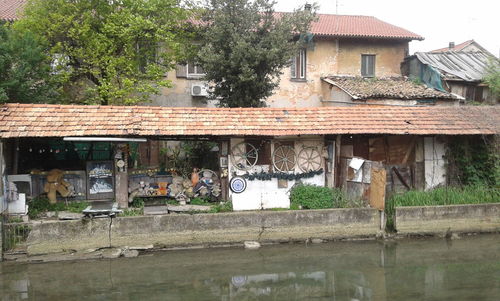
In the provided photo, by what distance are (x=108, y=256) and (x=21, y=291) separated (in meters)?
2.27

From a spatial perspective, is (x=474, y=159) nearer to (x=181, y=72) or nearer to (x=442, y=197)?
(x=442, y=197)

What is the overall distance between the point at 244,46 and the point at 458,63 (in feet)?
39.7

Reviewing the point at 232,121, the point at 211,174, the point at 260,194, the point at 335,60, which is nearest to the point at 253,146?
the point at 232,121

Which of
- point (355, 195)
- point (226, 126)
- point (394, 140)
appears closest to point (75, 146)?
point (226, 126)

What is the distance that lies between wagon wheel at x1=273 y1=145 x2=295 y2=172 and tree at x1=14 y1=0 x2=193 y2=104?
6300 mm

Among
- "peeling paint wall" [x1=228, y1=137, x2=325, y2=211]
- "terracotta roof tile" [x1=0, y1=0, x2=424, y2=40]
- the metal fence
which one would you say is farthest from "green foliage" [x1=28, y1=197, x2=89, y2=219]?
"terracotta roof tile" [x1=0, y1=0, x2=424, y2=40]

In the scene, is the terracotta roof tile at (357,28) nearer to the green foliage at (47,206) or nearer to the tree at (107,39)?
the tree at (107,39)

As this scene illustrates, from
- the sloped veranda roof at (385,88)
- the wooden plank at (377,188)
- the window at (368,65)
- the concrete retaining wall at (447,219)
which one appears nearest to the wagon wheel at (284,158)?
the wooden plank at (377,188)

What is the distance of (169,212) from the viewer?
1189cm

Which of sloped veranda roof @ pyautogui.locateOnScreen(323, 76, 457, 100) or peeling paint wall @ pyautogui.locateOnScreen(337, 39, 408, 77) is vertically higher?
peeling paint wall @ pyautogui.locateOnScreen(337, 39, 408, 77)

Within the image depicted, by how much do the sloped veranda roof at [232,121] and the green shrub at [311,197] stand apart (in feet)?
5.20

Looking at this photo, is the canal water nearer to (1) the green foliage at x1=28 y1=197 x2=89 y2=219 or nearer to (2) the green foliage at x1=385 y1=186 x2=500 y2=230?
(2) the green foliage at x1=385 y1=186 x2=500 y2=230

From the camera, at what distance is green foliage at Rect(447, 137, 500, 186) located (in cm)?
1330

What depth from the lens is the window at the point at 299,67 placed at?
21906 mm
